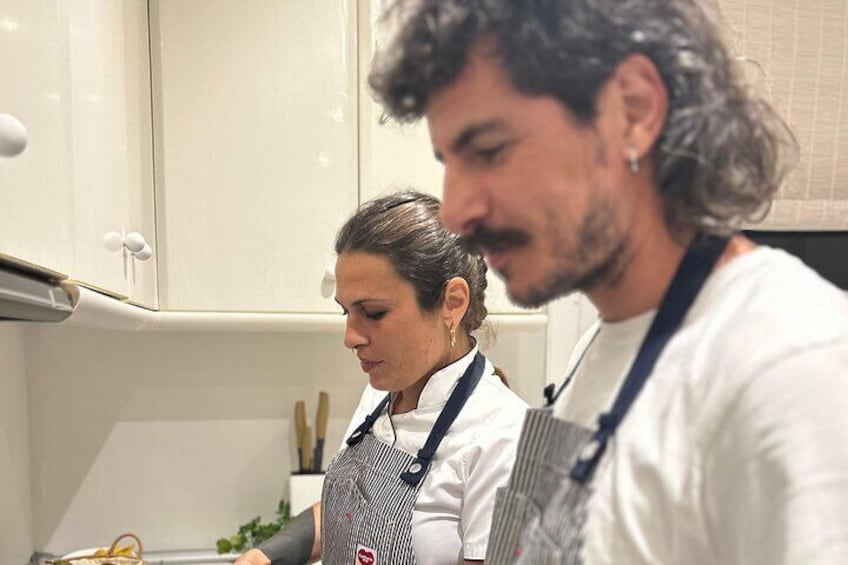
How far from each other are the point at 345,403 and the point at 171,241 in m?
0.64

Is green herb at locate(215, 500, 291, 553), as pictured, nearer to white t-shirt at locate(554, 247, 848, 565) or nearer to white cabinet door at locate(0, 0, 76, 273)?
white cabinet door at locate(0, 0, 76, 273)

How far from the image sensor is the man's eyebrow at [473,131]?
1.41 ft

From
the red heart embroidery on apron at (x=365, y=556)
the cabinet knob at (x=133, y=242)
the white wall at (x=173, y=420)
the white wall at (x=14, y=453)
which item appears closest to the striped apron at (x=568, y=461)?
the red heart embroidery on apron at (x=365, y=556)

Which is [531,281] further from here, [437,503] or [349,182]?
[349,182]

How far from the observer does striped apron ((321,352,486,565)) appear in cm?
94

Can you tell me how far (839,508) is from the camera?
1.13 feet

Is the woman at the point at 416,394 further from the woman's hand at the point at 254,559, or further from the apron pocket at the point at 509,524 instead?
the apron pocket at the point at 509,524

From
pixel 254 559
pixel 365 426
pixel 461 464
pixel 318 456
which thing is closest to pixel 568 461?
pixel 461 464

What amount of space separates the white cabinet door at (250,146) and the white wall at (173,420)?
349 millimetres

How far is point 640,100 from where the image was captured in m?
0.43

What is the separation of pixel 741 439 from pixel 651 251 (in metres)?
0.14

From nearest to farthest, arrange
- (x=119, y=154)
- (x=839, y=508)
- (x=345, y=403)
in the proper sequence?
1. (x=839, y=508)
2. (x=119, y=154)
3. (x=345, y=403)

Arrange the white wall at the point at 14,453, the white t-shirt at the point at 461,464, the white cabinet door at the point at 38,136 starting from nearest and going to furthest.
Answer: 1. the white cabinet door at the point at 38,136
2. the white t-shirt at the point at 461,464
3. the white wall at the point at 14,453

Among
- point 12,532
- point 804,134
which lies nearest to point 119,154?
point 12,532
